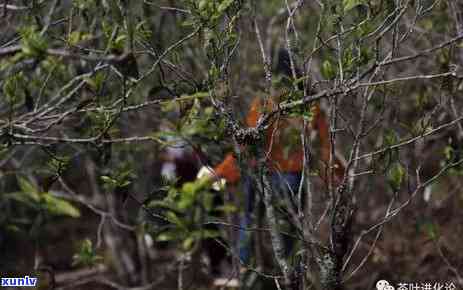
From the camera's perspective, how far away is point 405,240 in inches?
245

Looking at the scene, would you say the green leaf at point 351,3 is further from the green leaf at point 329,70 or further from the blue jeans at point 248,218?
the blue jeans at point 248,218

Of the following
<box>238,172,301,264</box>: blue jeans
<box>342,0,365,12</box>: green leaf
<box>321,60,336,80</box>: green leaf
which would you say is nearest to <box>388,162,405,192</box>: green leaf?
<box>321,60,336,80</box>: green leaf

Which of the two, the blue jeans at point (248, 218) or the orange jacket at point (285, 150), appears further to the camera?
the blue jeans at point (248, 218)

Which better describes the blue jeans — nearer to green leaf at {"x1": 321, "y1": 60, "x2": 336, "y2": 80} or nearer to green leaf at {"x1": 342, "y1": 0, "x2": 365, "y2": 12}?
green leaf at {"x1": 321, "y1": 60, "x2": 336, "y2": 80}

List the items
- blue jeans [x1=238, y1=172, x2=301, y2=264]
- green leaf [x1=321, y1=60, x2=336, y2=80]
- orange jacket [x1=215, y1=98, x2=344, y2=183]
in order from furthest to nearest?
blue jeans [x1=238, y1=172, x2=301, y2=264], orange jacket [x1=215, y1=98, x2=344, y2=183], green leaf [x1=321, y1=60, x2=336, y2=80]

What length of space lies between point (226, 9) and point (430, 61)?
2.34 metres

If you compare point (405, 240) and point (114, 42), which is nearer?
point (114, 42)

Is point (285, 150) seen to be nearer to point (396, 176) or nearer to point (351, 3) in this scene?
point (396, 176)

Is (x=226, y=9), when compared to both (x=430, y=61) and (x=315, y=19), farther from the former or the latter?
(x=315, y=19)

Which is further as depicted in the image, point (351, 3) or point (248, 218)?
point (248, 218)

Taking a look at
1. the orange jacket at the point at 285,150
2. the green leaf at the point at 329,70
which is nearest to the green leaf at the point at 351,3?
the green leaf at the point at 329,70

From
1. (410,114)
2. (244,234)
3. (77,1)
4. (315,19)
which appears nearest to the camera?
(77,1)

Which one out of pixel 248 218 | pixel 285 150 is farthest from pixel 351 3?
pixel 248 218

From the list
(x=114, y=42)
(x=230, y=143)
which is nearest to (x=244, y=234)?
(x=230, y=143)
